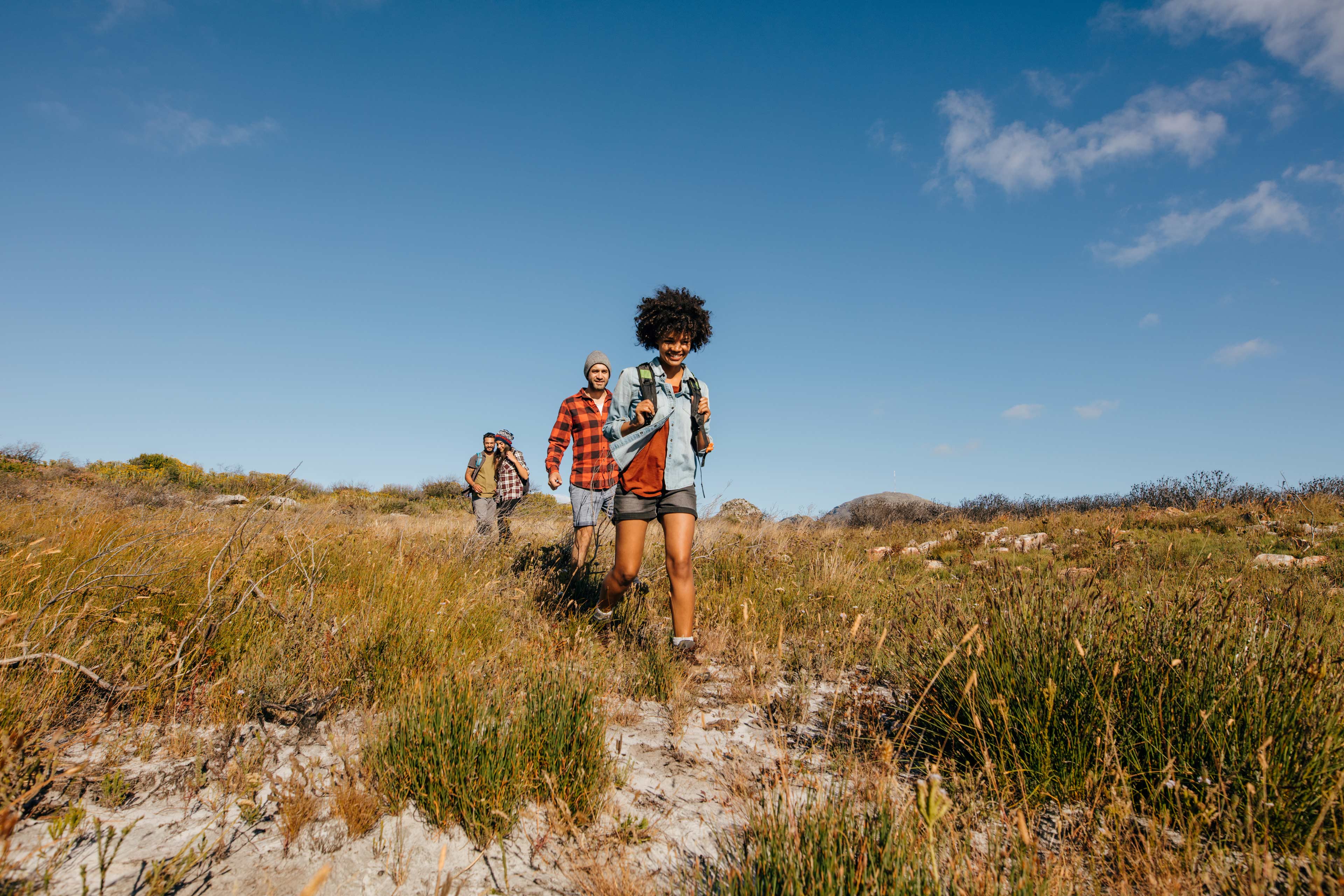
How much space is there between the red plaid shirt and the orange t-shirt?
7.53ft

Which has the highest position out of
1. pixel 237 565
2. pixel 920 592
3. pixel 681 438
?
pixel 681 438

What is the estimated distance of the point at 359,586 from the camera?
14.1ft

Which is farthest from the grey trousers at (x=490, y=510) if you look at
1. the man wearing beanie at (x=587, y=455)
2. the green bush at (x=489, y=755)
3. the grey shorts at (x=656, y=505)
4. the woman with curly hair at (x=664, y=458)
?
the green bush at (x=489, y=755)

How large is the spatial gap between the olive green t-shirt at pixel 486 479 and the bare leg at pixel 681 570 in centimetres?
540

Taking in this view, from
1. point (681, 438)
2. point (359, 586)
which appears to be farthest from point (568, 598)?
point (681, 438)

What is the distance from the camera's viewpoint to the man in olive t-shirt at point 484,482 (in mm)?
8875

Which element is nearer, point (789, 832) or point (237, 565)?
point (789, 832)

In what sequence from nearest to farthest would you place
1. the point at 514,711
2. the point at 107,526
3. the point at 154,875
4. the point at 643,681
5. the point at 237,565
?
the point at 154,875 → the point at 514,711 → the point at 643,681 → the point at 237,565 → the point at 107,526

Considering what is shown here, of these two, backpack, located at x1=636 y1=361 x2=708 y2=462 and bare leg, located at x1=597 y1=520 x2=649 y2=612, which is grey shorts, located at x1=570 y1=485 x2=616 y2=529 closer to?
bare leg, located at x1=597 y1=520 x2=649 y2=612

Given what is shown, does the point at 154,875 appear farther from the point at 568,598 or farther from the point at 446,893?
the point at 568,598

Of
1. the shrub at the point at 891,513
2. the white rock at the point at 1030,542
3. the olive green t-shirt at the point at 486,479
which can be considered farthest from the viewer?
the shrub at the point at 891,513

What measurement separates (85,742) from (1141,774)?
4192mm

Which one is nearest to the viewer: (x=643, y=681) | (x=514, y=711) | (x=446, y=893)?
(x=446, y=893)

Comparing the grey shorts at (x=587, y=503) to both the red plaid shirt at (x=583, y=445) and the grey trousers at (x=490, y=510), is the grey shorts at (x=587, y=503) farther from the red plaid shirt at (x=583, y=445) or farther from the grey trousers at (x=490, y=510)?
the grey trousers at (x=490, y=510)
